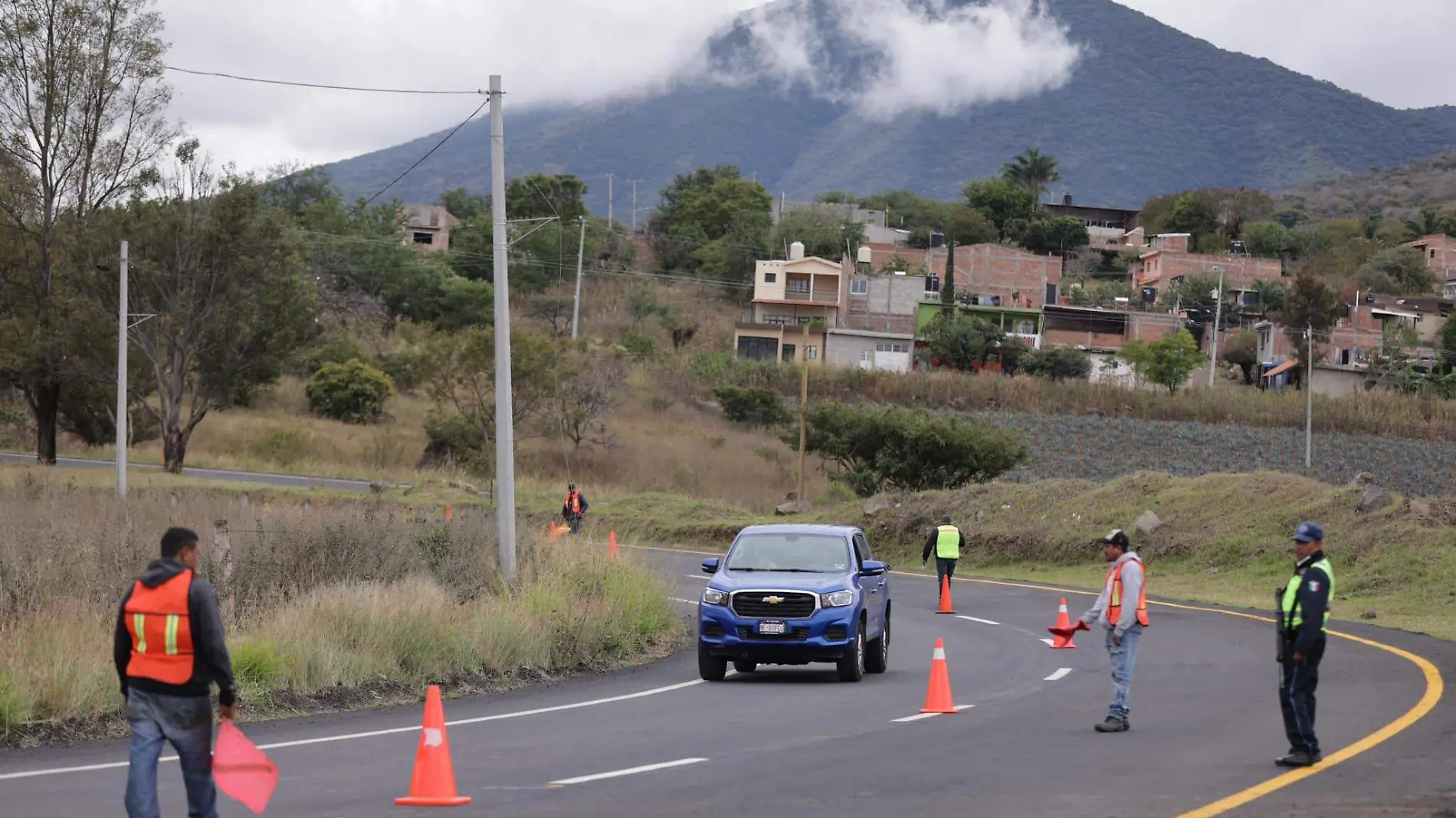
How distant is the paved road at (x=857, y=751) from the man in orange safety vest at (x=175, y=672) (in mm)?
1872

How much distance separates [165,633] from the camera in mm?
8273

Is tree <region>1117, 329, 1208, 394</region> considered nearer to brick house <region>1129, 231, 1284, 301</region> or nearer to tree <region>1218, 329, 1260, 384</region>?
tree <region>1218, 329, 1260, 384</region>

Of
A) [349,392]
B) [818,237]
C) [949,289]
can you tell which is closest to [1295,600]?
[349,392]

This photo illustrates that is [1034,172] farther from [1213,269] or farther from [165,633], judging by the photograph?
[165,633]

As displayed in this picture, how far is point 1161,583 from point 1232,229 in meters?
137

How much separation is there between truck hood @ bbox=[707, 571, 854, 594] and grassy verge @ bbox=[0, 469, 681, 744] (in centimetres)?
238

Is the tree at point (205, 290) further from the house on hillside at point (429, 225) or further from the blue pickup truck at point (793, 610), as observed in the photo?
the house on hillside at point (429, 225)

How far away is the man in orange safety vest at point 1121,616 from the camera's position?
13609 mm

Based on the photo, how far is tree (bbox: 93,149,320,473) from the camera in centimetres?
5753

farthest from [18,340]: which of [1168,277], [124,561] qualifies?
[1168,277]

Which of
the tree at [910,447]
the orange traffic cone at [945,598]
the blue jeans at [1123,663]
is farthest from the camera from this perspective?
the tree at [910,447]

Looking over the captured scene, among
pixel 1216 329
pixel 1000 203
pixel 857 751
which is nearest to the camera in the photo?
pixel 857 751

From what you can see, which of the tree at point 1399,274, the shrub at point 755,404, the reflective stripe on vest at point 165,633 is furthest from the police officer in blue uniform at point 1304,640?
the tree at point 1399,274

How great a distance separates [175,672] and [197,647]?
172 mm
